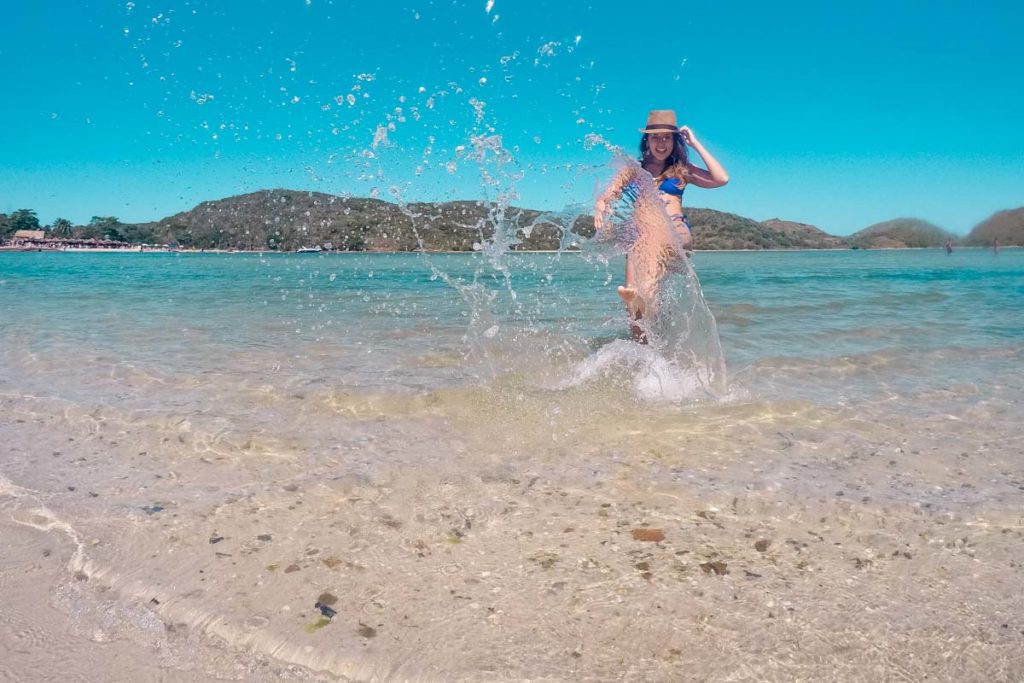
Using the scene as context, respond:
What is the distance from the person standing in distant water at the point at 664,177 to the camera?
239 inches

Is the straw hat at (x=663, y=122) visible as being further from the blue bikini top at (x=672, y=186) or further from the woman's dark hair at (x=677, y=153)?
the blue bikini top at (x=672, y=186)

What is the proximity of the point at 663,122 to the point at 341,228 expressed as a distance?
17.2m

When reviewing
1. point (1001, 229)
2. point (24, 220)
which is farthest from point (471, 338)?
point (24, 220)

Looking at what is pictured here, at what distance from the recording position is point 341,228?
21.9 meters

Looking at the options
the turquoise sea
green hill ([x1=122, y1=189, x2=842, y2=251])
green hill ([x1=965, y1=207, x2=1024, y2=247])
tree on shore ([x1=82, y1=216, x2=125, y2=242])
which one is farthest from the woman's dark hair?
tree on shore ([x1=82, y1=216, x2=125, y2=242])

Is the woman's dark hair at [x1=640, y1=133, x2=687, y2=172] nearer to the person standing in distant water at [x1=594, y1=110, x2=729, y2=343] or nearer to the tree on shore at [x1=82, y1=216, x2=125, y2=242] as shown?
the person standing in distant water at [x1=594, y1=110, x2=729, y2=343]

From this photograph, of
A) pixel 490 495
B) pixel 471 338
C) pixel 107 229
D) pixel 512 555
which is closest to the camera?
pixel 512 555

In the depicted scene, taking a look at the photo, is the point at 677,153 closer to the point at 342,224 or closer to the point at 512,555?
the point at 512,555

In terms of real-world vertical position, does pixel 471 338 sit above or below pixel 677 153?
below

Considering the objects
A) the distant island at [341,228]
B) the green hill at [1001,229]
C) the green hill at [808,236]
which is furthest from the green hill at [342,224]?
the green hill at [808,236]

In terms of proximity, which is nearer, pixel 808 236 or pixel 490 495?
pixel 490 495

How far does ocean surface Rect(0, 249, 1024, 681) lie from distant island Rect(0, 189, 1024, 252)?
50 cm

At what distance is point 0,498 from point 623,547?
268 centimetres

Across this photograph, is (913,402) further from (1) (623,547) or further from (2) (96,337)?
(2) (96,337)
